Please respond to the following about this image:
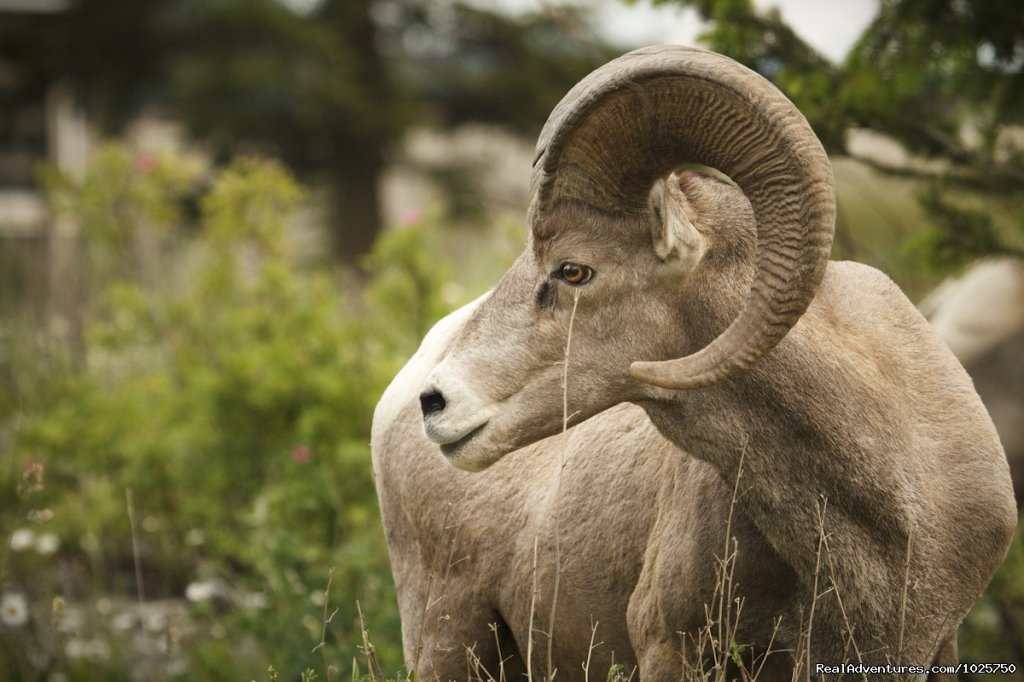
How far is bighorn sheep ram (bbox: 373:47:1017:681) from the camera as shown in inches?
114

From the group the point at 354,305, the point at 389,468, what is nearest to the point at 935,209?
the point at 389,468

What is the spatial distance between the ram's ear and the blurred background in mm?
1282

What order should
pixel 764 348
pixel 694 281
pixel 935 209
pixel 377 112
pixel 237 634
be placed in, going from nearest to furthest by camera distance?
pixel 764 348, pixel 694 281, pixel 935 209, pixel 237 634, pixel 377 112

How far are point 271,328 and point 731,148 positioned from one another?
4.66m

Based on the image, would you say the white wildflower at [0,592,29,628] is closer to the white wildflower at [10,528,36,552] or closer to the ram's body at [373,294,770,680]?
the white wildflower at [10,528,36,552]

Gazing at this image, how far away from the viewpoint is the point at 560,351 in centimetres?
320

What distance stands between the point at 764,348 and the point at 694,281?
38 cm

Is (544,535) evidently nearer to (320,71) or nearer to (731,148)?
(731,148)

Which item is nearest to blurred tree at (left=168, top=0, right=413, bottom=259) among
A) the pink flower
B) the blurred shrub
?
the blurred shrub

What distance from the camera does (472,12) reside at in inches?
581

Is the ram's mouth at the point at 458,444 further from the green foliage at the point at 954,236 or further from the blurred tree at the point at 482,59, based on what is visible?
the blurred tree at the point at 482,59

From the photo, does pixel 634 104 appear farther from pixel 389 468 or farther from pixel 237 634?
pixel 237 634

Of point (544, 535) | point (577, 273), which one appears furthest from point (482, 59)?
point (577, 273)

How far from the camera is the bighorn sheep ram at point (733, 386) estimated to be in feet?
9.50
